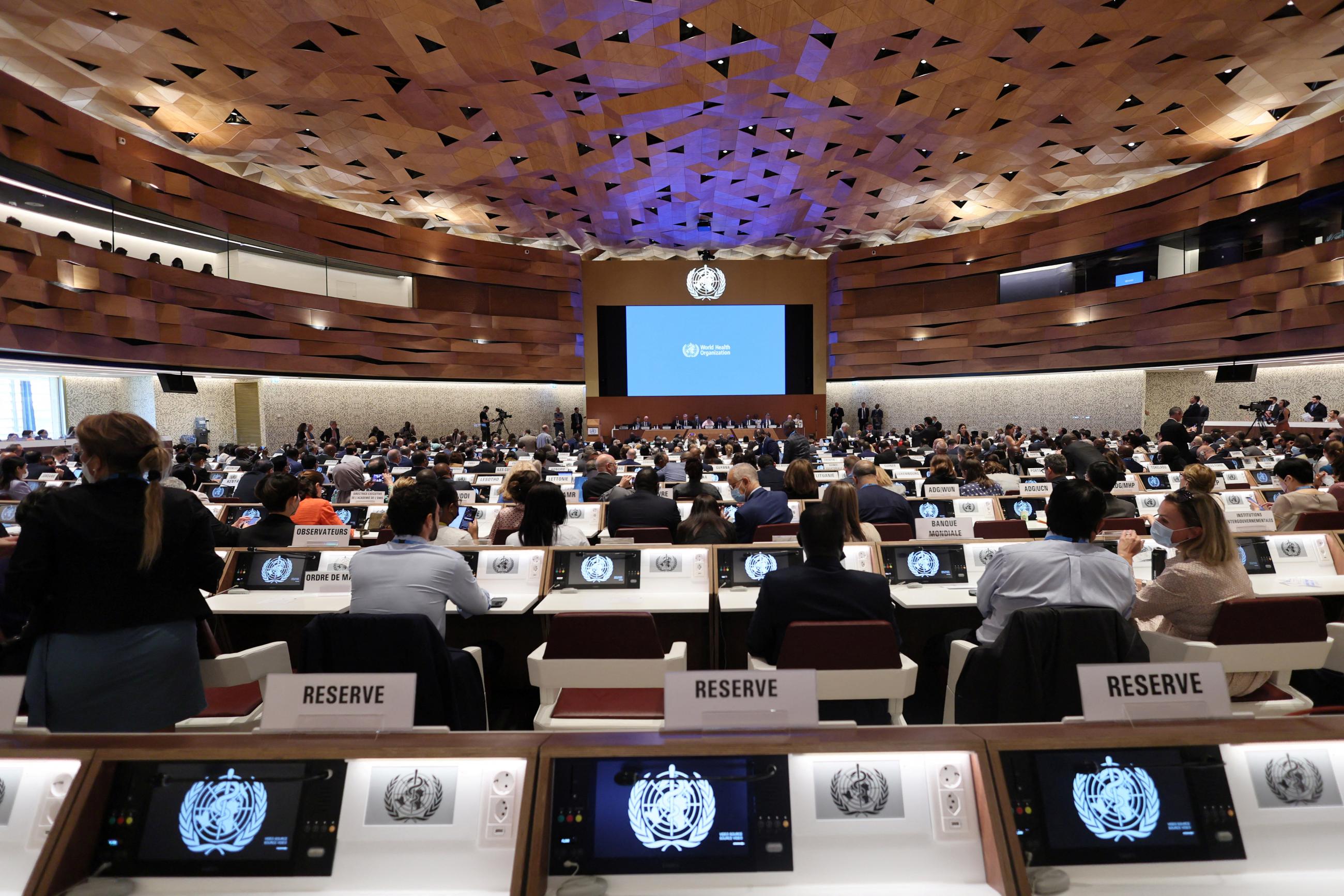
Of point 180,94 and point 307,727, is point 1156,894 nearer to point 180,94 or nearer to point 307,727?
point 307,727

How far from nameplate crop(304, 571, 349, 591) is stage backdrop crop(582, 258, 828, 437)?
20869 mm

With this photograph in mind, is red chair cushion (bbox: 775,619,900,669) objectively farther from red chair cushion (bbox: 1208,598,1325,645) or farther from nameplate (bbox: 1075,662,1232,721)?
red chair cushion (bbox: 1208,598,1325,645)

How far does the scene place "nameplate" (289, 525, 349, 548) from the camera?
4.43 meters

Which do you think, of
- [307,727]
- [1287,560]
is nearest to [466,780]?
[307,727]

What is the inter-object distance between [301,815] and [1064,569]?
Answer: 8.16 ft

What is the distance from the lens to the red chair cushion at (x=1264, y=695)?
2855 mm

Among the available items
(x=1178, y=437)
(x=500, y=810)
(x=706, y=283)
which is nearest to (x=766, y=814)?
(x=500, y=810)

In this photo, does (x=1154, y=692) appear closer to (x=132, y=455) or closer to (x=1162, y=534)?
(x=132, y=455)

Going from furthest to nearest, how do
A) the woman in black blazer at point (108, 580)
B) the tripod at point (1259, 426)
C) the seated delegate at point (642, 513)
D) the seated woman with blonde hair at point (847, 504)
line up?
the tripod at point (1259, 426), the seated delegate at point (642, 513), the seated woman with blonde hair at point (847, 504), the woman in black blazer at point (108, 580)

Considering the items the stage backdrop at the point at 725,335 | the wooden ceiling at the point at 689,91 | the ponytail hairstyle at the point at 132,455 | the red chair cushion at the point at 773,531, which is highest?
the wooden ceiling at the point at 689,91

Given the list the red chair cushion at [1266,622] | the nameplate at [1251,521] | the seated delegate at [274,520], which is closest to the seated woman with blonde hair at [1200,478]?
the nameplate at [1251,521]

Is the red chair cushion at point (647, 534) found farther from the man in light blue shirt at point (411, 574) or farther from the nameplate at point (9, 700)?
the nameplate at point (9, 700)

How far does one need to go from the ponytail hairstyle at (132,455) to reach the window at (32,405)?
695 inches

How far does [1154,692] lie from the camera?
1.51m
